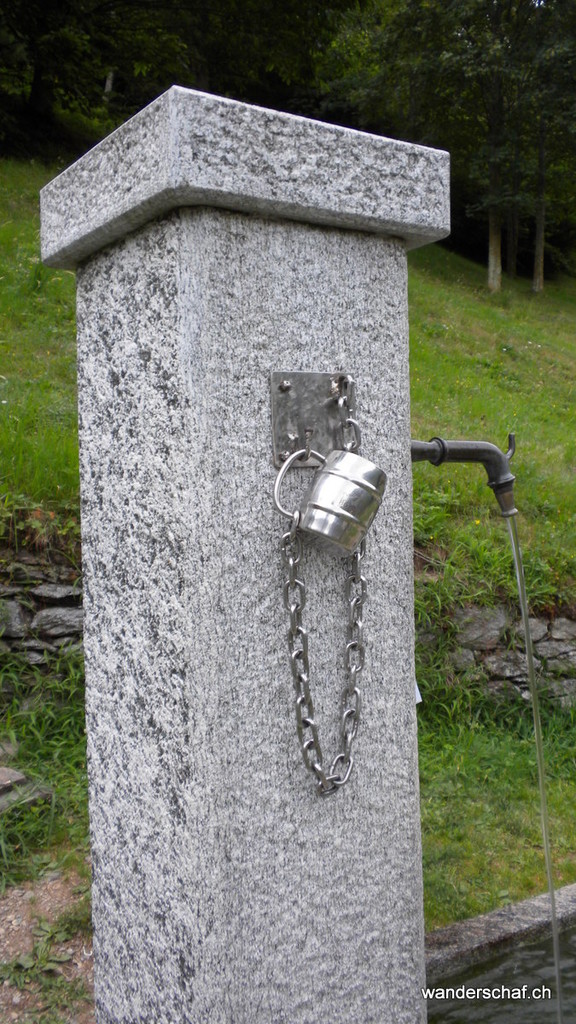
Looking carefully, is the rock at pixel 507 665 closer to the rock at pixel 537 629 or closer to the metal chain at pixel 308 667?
the rock at pixel 537 629

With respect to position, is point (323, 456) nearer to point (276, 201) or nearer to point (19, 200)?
point (276, 201)

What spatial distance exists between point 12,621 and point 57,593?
21 centimetres

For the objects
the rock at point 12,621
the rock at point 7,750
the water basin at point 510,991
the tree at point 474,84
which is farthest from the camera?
the tree at point 474,84

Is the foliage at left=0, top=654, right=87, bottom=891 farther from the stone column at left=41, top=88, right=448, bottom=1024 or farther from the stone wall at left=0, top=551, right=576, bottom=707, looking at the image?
the stone column at left=41, top=88, right=448, bottom=1024

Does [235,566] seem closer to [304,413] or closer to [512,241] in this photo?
[304,413]

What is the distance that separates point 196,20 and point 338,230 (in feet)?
42.4

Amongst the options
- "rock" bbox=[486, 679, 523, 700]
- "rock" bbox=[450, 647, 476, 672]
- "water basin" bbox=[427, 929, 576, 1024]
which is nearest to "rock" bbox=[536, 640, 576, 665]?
"rock" bbox=[486, 679, 523, 700]

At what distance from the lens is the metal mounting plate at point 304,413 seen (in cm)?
131

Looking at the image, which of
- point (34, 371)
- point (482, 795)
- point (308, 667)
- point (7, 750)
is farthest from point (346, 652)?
point (34, 371)

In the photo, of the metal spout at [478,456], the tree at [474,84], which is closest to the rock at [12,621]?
the metal spout at [478,456]

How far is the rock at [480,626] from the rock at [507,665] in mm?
62

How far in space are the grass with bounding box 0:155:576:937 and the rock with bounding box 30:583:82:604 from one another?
0.56 feet

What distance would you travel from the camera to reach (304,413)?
134 cm

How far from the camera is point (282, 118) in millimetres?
1244
